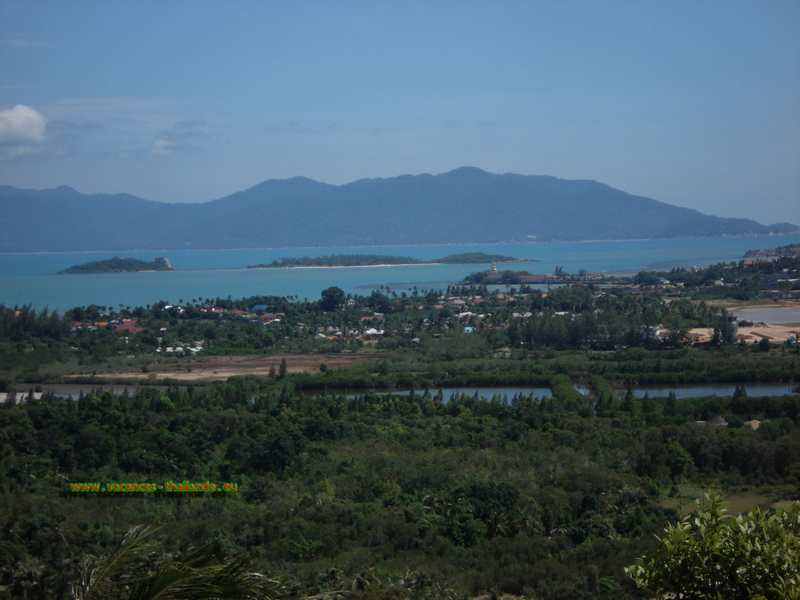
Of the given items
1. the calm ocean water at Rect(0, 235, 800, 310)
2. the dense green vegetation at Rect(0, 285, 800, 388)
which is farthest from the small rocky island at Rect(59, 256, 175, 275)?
the dense green vegetation at Rect(0, 285, 800, 388)

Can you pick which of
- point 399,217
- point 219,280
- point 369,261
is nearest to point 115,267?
point 219,280

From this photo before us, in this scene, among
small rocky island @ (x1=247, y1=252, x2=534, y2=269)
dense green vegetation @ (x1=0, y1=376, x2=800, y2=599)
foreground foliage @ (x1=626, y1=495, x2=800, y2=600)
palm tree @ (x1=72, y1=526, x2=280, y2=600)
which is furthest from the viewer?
small rocky island @ (x1=247, y1=252, x2=534, y2=269)

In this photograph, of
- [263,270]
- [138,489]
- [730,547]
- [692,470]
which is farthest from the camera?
[263,270]

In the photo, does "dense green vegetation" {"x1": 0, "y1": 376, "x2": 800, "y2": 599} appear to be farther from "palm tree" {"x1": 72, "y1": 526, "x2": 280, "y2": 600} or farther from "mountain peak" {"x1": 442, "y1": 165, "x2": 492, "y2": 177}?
"mountain peak" {"x1": 442, "y1": 165, "x2": 492, "y2": 177}

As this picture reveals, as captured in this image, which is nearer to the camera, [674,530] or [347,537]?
[674,530]

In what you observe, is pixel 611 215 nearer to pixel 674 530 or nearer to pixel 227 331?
pixel 227 331

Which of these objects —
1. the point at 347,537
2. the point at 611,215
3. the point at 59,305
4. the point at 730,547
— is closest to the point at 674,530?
the point at 730,547
